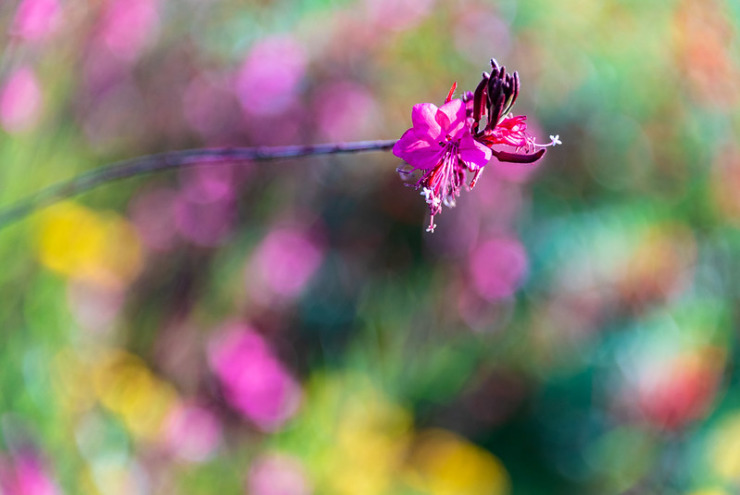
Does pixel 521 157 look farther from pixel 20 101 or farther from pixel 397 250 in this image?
pixel 397 250

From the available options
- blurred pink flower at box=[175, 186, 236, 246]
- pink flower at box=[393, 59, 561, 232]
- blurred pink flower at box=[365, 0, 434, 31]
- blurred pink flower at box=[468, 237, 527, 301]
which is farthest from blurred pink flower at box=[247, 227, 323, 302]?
pink flower at box=[393, 59, 561, 232]

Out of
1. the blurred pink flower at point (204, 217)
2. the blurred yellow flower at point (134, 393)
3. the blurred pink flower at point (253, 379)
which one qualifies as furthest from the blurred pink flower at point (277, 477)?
the blurred pink flower at point (204, 217)

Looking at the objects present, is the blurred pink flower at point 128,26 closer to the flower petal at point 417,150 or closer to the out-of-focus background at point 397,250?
the out-of-focus background at point 397,250

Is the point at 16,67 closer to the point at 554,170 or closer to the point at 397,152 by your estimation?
the point at 397,152

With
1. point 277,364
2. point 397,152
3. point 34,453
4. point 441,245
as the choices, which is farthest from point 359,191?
point 397,152

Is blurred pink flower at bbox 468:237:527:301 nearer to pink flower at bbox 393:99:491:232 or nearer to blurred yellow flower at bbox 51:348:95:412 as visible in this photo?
blurred yellow flower at bbox 51:348:95:412

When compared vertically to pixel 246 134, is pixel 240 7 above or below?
above

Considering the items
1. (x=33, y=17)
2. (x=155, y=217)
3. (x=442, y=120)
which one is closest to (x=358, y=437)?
(x=155, y=217)
